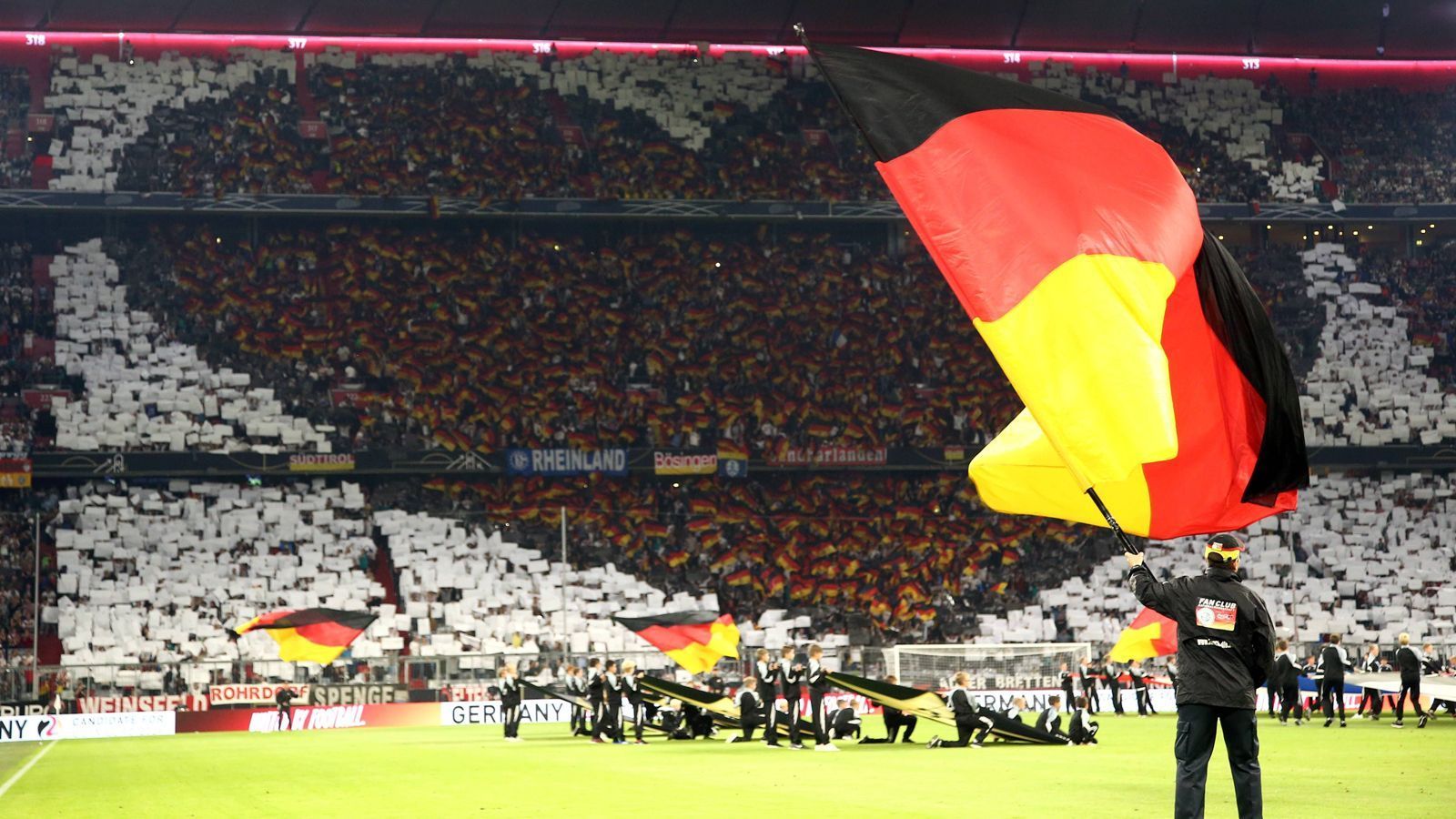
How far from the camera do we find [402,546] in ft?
152

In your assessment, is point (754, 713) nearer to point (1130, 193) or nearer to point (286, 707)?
point (286, 707)

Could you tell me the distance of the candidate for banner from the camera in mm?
11008

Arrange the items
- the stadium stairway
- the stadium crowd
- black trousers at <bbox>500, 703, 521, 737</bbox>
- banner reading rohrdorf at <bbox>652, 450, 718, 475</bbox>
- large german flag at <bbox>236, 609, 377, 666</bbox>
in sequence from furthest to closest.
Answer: the stadium crowd, banner reading rohrdorf at <bbox>652, 450, 718, 475</bbox>, the stadium stairway, large german flag at <bbox>236, 609, 377, 666</bbox>, black trousers at <bbox>500, 703, 521, 737</bbox>

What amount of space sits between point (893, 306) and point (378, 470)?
55.6 ft

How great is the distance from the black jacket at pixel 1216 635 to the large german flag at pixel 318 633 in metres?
28.1

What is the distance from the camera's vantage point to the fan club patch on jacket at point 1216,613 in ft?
36.2

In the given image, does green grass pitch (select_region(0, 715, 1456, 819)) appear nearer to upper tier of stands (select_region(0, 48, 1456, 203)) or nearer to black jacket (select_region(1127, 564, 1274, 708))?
black jacket (select_region(1127, 564, 1274, 708))

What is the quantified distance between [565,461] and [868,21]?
1846 cm

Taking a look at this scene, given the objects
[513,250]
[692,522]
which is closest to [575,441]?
[692,522]

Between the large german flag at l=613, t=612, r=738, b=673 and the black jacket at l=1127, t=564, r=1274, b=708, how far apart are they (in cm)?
2394

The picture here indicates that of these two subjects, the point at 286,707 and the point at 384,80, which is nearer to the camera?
the point at 286,707

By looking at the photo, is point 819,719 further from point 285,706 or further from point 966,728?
point 285,706

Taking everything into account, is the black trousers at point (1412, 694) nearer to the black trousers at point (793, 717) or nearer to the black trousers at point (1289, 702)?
the black trousers at point (1289, 702)

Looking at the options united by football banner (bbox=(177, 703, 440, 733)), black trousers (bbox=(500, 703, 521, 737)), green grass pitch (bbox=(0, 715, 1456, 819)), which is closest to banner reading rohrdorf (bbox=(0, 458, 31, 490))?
united by football banner (bbox=(177, 703, 440, 733))
